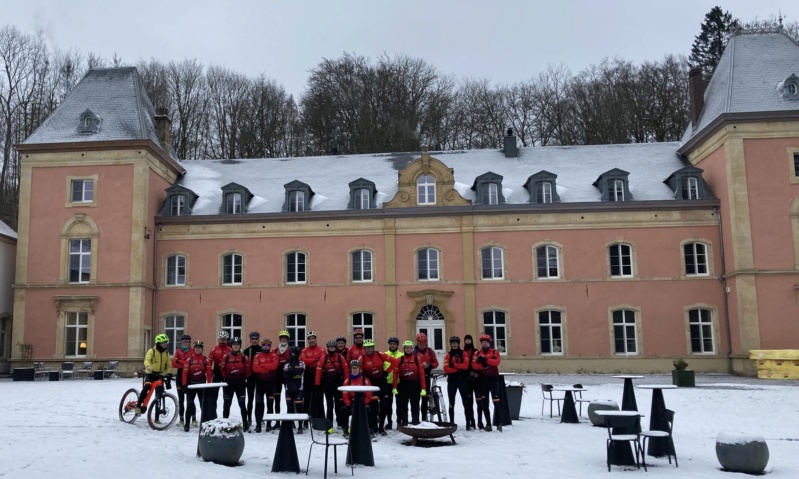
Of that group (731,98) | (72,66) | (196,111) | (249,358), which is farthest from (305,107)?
(249,358)

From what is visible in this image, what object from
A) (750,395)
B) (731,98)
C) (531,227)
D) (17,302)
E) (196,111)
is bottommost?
(750,395)

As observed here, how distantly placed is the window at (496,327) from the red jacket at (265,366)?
16.1 metres

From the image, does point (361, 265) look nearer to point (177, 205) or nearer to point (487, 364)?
point (177, 205)

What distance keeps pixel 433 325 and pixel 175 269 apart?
34.0 feet

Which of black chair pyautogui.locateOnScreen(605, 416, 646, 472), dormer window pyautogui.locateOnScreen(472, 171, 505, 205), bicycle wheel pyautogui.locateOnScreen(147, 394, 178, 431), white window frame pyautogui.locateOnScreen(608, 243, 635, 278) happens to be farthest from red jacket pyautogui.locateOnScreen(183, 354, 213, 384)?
white window frame pyautogui.locateOnScreen(608, 243, 635, 278)

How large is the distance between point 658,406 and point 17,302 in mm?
24631

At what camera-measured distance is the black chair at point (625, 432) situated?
9422mm

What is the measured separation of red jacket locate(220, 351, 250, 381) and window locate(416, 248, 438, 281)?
1599cm

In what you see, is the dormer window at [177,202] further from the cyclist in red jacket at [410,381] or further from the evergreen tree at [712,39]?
the evergreen tree at [712,39]

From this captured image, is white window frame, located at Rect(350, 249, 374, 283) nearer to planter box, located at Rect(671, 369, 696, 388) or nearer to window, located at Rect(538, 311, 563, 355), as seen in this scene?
window, located at Rect(538, 311, 563, 355)

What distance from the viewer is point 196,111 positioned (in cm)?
4419

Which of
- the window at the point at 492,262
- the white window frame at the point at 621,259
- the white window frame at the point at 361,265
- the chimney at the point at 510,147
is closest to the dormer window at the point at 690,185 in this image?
the white window frame at the point at 621,259

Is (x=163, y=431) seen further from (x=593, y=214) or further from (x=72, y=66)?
(x=72, y=66)

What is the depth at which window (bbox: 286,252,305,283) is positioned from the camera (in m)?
28.8
